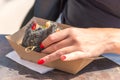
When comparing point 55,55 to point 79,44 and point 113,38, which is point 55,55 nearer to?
point 79,44

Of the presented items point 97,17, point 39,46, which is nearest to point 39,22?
point 39,46

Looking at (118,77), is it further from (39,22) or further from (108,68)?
(39,22)

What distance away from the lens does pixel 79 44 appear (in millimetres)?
784

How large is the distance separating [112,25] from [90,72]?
0.89ft

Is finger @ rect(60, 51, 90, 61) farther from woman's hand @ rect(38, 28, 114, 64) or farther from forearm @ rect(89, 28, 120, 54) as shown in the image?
forearm @ rect(89, 28, 120, 54)

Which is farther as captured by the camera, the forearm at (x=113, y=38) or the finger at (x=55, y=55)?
the forearm at (x=113, y=38)

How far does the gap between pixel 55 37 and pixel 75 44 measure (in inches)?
2.5

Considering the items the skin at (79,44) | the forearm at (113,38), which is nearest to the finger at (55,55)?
the skin at (79,44)

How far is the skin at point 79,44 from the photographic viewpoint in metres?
0.74

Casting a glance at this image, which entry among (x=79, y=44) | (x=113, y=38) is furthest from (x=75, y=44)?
(x=113, y=38)

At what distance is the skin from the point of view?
74 cm

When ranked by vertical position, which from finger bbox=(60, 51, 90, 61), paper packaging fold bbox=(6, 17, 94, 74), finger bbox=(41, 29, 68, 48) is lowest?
paper packaging fold bbox=(6, 17, 94, 74)

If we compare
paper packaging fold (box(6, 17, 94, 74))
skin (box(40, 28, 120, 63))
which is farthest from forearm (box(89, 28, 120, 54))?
paper packaging fold (box(6, 17, 94, 74))

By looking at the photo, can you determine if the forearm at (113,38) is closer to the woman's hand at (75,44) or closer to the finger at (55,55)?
the woman's hand at (75,44)
